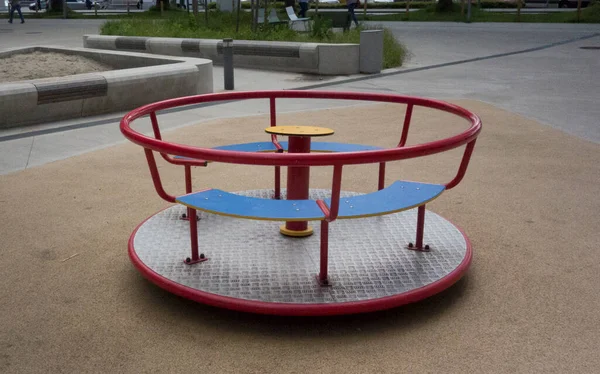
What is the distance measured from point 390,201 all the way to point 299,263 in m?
0.63

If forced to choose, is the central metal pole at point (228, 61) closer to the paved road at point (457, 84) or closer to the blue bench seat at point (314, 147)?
the paved road at point (457, 84)

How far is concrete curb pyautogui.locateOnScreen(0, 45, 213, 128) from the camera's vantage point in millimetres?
7723

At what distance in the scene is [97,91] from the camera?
8531 millimetres

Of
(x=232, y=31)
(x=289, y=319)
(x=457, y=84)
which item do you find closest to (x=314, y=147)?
(x=289, y=319)

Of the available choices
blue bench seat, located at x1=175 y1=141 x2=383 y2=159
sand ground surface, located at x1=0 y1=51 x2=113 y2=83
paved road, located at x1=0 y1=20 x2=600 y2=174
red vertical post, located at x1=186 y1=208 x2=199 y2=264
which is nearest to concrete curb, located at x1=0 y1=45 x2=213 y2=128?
paved road, located at x1=0 y1=20 x2=600 y2=174

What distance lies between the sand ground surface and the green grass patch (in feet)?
14.1

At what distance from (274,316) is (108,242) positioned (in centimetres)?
154

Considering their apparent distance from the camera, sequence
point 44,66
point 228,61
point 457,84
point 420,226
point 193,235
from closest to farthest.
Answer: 1. point 193,235
2. point 420,226
3. point 228,61
4. point 44,66
5. point 457,84

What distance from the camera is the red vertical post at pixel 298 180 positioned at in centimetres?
412

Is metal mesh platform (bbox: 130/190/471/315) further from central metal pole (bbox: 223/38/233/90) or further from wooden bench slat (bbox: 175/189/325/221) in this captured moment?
central metal pole (bbox: 223/38/233/90)

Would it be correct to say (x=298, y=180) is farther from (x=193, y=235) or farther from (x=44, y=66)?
(x=44, y=66)

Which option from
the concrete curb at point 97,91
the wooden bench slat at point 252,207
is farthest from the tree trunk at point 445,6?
the wooden bench slat at point 252,207

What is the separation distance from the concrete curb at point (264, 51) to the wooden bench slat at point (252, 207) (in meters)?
9.40

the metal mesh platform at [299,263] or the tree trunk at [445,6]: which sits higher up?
the tree trunk at [445,6]
